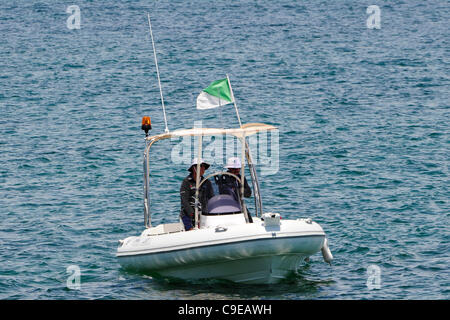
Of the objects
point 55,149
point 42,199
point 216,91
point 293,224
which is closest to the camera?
point 293,224

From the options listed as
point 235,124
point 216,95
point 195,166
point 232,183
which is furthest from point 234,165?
point 235,124

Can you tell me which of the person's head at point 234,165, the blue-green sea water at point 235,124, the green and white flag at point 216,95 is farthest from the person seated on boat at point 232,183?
the blue-green sea water at point 235,124

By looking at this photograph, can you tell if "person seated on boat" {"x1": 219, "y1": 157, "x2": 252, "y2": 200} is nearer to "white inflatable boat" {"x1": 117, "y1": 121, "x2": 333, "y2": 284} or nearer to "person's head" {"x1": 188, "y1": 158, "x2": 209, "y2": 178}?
"white inflatable boat" {"x1": 117, "y1": 121, "x2": 333, "y2": 284}

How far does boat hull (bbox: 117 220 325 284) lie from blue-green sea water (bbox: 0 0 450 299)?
0.27 metres

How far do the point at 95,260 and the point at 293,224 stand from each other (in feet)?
15.0

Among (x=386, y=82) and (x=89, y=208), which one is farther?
(x=386, y=82)

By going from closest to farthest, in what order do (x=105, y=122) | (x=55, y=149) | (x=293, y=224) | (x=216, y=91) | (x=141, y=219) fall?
1. (x=293, y=224)
2. (x=216, y=91)
3. (x=141, y=219)
4. (x=55, y=149)
5. (x=105, y=122)

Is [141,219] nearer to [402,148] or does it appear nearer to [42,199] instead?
[42,199]

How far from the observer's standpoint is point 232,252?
1253cm

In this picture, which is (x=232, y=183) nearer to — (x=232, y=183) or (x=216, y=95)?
(x=232, y=183)

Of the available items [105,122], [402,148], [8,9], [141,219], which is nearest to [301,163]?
[402,148]

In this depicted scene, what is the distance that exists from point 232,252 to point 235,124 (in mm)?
17072

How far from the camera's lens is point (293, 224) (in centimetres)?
1272

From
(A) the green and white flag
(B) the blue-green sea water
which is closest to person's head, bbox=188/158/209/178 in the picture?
(A) the green and white flag
